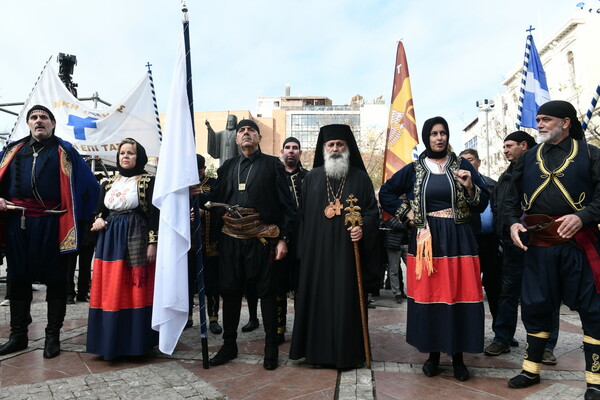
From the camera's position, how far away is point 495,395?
Result: 3105 mm

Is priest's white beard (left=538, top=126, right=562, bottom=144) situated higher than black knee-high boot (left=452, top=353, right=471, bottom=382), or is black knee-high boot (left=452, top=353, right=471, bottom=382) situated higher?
priest's white beard (left=538, top=126, right=562, bottom=144)

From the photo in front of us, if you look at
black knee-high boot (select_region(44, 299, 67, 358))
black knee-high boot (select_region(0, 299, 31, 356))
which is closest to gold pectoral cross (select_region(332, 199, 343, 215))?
black knee-high boot (select_region(44, 299, 67, 358))

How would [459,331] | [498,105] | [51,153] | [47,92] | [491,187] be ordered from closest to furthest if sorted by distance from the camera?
[459,331], [51,153], [491,187], [47,92], [498,105]

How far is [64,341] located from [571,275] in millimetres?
4702

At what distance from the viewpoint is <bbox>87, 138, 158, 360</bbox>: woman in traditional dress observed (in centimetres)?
387

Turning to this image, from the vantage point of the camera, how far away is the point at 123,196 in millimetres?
4078


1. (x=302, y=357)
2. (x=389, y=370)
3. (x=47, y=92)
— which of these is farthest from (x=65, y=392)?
(x=47, y=92)

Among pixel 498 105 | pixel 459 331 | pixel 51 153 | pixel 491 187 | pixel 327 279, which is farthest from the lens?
pixel 498 105

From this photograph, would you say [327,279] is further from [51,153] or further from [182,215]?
[51,153]

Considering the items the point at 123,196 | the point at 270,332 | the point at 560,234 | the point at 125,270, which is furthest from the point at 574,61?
the point at 125,270

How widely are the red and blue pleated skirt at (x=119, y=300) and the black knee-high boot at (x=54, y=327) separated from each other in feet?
1.24

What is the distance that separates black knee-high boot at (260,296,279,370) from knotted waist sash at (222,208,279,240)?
568 mm

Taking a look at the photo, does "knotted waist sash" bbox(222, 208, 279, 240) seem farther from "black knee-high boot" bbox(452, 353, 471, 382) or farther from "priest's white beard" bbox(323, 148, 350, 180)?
"black knee-high boot" bbox(452, 353, 471, 382)

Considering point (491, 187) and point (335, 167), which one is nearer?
point (335, 167)
